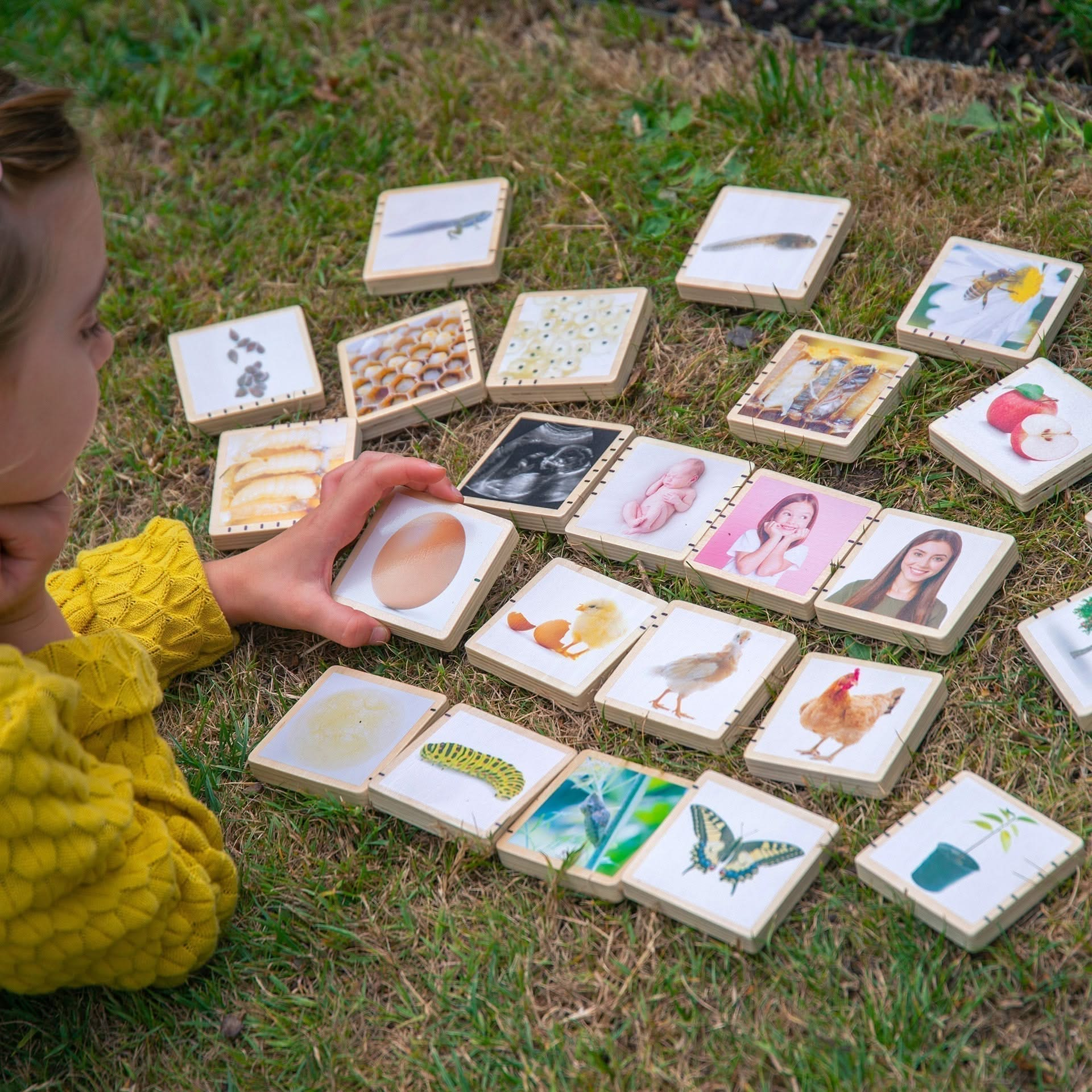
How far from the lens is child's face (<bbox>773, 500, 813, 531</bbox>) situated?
7.76 feet

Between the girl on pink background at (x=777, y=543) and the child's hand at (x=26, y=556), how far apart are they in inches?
47.6

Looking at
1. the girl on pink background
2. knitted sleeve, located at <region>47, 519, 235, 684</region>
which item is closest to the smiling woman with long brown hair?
the girl on pink background

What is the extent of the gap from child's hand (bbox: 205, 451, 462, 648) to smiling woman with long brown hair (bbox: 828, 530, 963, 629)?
0.87 metres

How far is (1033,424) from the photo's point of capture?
7.85 ft

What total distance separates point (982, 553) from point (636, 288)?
1105 mm

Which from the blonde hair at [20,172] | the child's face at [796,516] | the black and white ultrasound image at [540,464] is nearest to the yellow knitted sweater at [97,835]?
the blonde hair at [20,172]

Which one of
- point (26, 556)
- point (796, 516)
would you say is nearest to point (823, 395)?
point (796, 516)

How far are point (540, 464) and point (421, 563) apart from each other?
37 cm

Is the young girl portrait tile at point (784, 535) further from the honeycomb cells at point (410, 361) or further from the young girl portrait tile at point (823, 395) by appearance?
the honeycomb cells at point (410, 361)

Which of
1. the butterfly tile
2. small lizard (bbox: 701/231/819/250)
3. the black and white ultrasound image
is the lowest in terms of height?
the butterfly tile

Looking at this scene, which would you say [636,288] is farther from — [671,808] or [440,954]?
[440,954]

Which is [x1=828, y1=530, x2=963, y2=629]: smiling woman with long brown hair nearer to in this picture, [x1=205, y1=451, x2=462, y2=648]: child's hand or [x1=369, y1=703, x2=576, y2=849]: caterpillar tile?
[x1=369, y1=703, x2=576, y2=849]: caterpillar tile

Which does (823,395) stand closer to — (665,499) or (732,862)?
(665,499)

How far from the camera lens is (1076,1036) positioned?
1.67m
